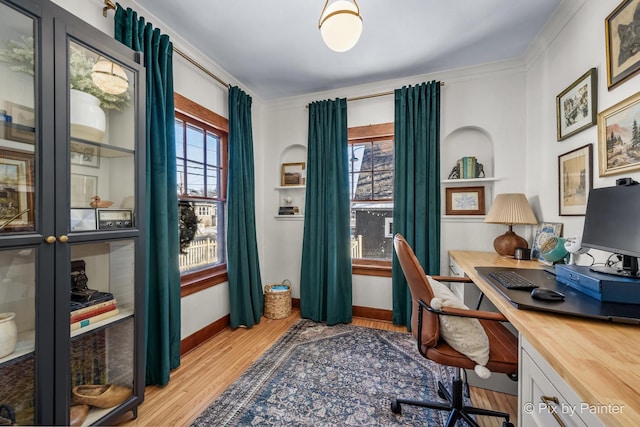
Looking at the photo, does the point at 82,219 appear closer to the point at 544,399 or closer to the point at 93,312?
the point at 93,312

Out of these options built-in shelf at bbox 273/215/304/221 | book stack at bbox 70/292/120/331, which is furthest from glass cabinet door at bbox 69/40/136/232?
built-in shelf at bbox 273/215/304/221

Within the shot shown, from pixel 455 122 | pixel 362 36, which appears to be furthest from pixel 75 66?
pixel 455 122

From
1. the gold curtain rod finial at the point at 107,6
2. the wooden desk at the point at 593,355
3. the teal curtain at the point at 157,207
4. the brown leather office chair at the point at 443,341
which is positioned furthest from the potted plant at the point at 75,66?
the wooden desk at the point at 593,355

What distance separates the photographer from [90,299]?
1.41 meters

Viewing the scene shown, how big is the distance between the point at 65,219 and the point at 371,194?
102 inches

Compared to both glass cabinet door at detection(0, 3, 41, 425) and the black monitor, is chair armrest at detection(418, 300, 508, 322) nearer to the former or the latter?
the black monitor

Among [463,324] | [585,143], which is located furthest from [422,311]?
[585,143]

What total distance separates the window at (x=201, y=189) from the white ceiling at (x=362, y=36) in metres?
0.59

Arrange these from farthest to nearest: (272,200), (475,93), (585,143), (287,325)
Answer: (272,200), (287,325), (475,93), (585,143)

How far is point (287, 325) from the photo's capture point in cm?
285

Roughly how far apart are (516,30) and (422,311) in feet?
7.62

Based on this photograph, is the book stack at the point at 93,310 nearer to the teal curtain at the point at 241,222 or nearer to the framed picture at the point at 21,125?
the framed picture at the point at 21,125

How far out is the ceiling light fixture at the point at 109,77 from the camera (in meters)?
1.41

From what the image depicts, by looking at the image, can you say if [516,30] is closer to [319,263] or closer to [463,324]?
[463,324]
